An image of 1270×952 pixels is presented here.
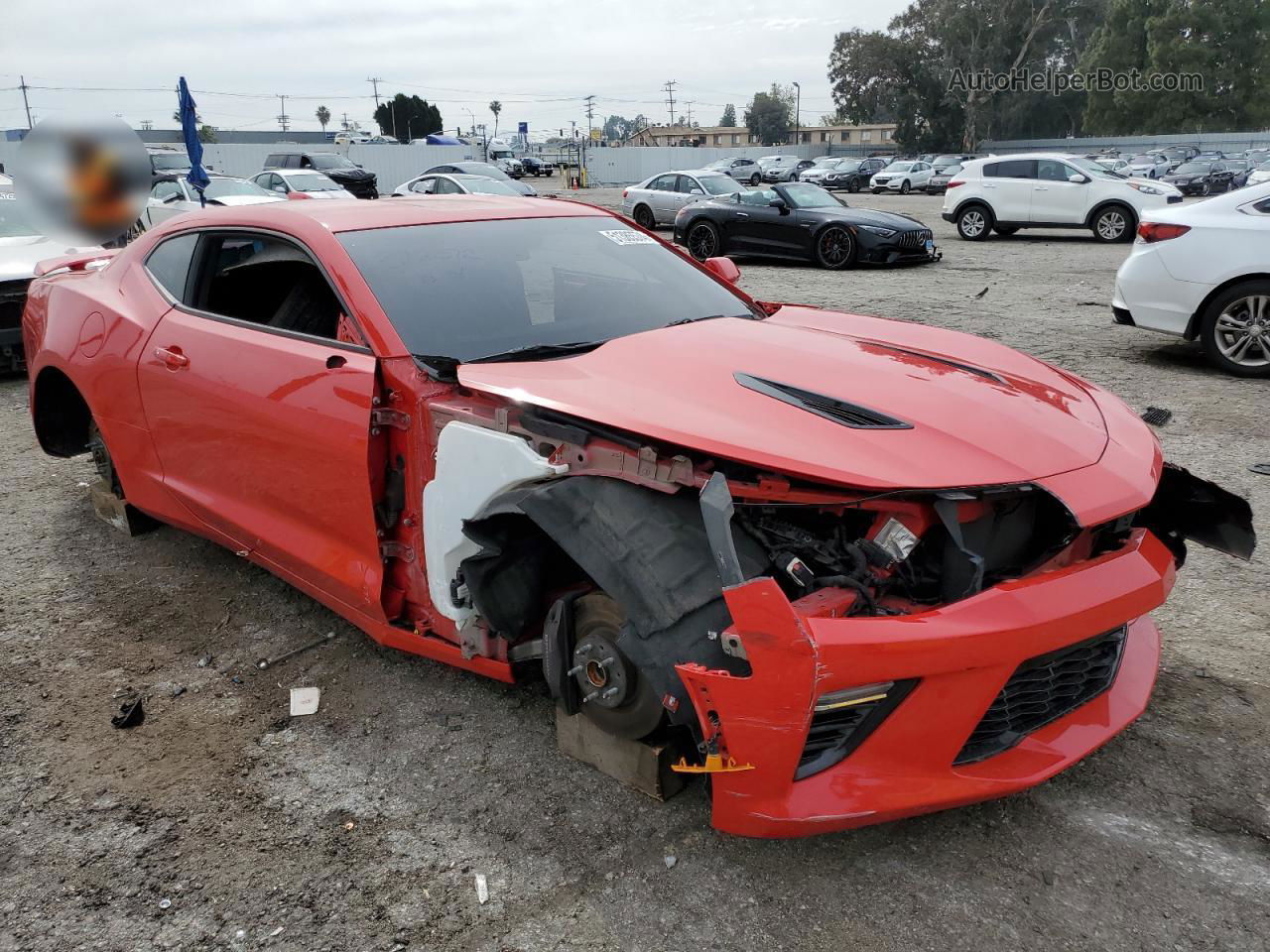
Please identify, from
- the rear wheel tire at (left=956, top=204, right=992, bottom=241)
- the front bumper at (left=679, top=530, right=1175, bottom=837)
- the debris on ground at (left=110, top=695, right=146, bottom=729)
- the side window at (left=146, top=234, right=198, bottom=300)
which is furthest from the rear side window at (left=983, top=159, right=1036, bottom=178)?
the debris on ground at (left=110, top=695, right=146, bottom=729)

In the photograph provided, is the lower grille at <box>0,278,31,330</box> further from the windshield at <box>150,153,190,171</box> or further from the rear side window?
the rear side window

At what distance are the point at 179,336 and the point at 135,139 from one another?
16.3 feet

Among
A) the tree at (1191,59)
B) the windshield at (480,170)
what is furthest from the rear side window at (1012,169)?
the tree at (1191,59)

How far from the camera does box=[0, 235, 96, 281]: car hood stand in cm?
726

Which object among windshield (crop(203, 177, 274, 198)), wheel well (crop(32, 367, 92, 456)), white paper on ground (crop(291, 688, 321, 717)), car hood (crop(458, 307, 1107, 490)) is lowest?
white paper on ground (crop(291, 688, 321, 717))

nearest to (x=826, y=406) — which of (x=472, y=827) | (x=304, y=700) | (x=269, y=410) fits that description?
(x=472, y=827)

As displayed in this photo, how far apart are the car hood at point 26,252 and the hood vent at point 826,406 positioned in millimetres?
6681

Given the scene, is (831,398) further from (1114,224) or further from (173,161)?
(173,161)

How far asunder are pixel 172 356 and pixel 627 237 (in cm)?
178

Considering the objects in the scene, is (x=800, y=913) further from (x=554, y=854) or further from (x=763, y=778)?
(x=554, y=854)

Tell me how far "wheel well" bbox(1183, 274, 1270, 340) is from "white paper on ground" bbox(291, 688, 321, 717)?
660cm

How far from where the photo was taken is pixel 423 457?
271 cm

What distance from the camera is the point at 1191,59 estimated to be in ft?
178

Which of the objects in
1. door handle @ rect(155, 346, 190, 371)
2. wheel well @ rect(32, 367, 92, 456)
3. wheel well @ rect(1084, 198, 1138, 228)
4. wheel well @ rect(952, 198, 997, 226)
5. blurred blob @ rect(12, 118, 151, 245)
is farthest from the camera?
wheel well @ rect(952, 198, 997, 226)
